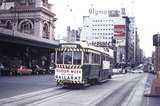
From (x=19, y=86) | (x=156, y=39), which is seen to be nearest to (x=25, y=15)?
(x=19, y=86)

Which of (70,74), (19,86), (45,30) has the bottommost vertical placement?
(19,86)

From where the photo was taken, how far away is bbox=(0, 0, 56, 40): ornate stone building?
4183 inches

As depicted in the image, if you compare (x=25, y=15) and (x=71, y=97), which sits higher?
(x=25, y=15)

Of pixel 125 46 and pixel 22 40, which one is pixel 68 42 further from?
pixel 125 46

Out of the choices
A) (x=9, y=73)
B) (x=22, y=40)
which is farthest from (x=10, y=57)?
(x=9, y=73)

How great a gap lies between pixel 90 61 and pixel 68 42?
266 cm

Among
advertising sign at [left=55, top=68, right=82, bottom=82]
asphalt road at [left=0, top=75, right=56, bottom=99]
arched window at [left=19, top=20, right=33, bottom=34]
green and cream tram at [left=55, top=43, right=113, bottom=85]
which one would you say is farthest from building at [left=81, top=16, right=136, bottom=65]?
advertising sign at [left=55, top=68, right=82, bottom=82]

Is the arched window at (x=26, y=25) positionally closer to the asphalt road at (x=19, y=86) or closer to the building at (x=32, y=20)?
the building at (x=32, y=20)

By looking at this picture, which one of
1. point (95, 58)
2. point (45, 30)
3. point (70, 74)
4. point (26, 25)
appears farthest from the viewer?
point (45, 30)

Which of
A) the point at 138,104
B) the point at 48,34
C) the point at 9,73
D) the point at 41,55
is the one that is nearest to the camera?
the point at 138,104

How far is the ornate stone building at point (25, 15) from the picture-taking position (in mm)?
106250

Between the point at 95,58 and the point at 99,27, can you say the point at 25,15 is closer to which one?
the point at 99,27

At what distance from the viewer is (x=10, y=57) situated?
7456 cm

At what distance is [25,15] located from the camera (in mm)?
108125
